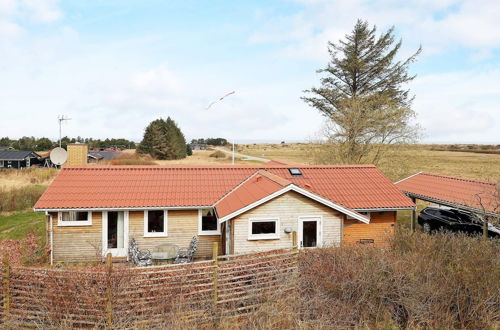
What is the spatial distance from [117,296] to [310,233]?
321 inches

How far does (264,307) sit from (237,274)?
1145mm

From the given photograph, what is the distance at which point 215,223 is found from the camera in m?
15.6

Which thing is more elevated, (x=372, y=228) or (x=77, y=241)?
(x=372, y=228)

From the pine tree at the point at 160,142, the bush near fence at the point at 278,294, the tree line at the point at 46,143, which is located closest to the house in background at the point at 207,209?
the bush near fence at the point at 278,294

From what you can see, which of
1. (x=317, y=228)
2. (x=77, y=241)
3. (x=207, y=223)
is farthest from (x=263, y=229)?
(x=77, y=241)

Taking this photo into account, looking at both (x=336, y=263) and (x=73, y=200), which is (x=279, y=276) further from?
(x=73, y=200)

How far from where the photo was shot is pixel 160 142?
67.2 metres

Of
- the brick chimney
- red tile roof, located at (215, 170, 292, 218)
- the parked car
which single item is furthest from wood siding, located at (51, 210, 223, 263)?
the parked car

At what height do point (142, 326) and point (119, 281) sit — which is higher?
point (119, 281)

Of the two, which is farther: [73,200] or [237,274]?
[73,200]

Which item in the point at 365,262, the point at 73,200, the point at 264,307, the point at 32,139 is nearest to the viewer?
the point at 264,307

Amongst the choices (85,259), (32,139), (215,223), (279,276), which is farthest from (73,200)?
(32,139)

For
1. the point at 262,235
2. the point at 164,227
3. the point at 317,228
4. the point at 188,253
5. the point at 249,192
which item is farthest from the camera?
the point at 164,227

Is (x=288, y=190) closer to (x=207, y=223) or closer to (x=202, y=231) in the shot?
(x=207, y=223)
